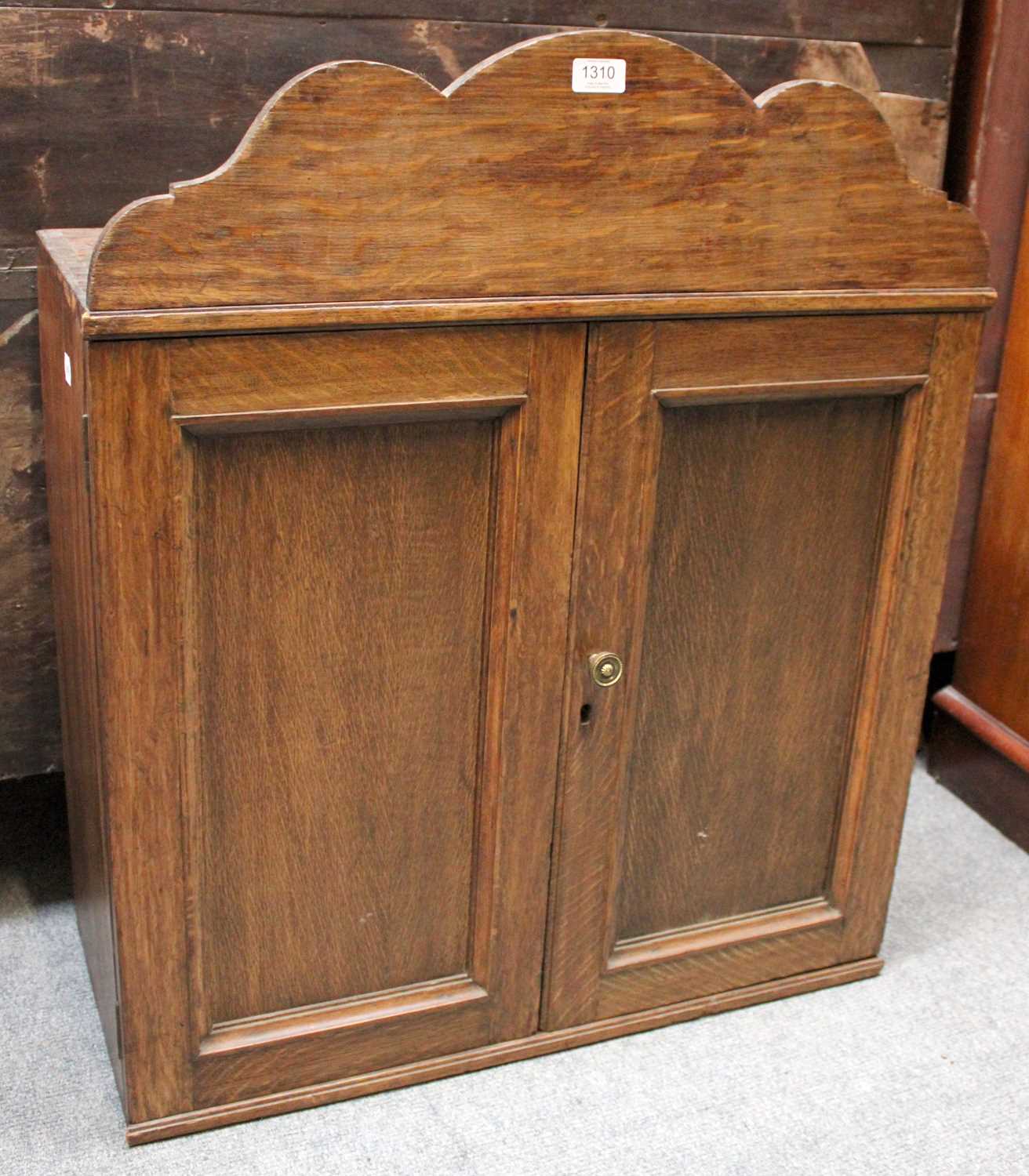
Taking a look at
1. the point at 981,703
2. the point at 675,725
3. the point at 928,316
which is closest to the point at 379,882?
the point at 675,725

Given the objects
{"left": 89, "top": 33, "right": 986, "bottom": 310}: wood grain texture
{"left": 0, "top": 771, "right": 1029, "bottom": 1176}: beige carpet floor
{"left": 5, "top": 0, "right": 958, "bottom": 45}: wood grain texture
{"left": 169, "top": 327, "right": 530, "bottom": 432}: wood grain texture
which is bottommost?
{"left": 0, "top": 771, "right": 1029, "bottom": 1176}: beige carpet floor

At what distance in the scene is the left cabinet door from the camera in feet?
4.66

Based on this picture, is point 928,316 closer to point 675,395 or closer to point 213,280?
point 675,395

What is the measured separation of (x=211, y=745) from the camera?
1.54m

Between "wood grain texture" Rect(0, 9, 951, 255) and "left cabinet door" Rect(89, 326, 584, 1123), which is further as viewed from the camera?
"wood grain texture" Rect(0, 9, 951, 255)

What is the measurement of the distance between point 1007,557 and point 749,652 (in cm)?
79

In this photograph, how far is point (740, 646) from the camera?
175 centimetres

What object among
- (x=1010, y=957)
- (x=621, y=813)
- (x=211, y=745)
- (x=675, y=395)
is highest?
(x=675, y=395)

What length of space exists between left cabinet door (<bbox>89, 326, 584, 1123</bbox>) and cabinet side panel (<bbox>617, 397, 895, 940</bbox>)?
0.15m

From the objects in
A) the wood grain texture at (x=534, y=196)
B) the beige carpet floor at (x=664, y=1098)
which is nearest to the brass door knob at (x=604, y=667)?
the wood grain texture at (x=534, y=196)

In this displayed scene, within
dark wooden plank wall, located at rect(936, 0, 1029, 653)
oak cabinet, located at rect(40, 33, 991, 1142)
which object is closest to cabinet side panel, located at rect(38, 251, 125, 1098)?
oak cabinet, located at rect(40, 33, 991, 1142)

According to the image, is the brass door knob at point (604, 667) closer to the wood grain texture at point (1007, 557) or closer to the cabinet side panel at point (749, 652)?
the cabinet side panel at point (749, 652)

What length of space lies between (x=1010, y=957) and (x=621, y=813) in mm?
712

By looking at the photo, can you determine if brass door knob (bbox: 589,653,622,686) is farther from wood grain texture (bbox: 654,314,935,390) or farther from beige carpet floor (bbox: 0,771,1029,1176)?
beige carpet floor (bbox: 0,771,1029,1176)
